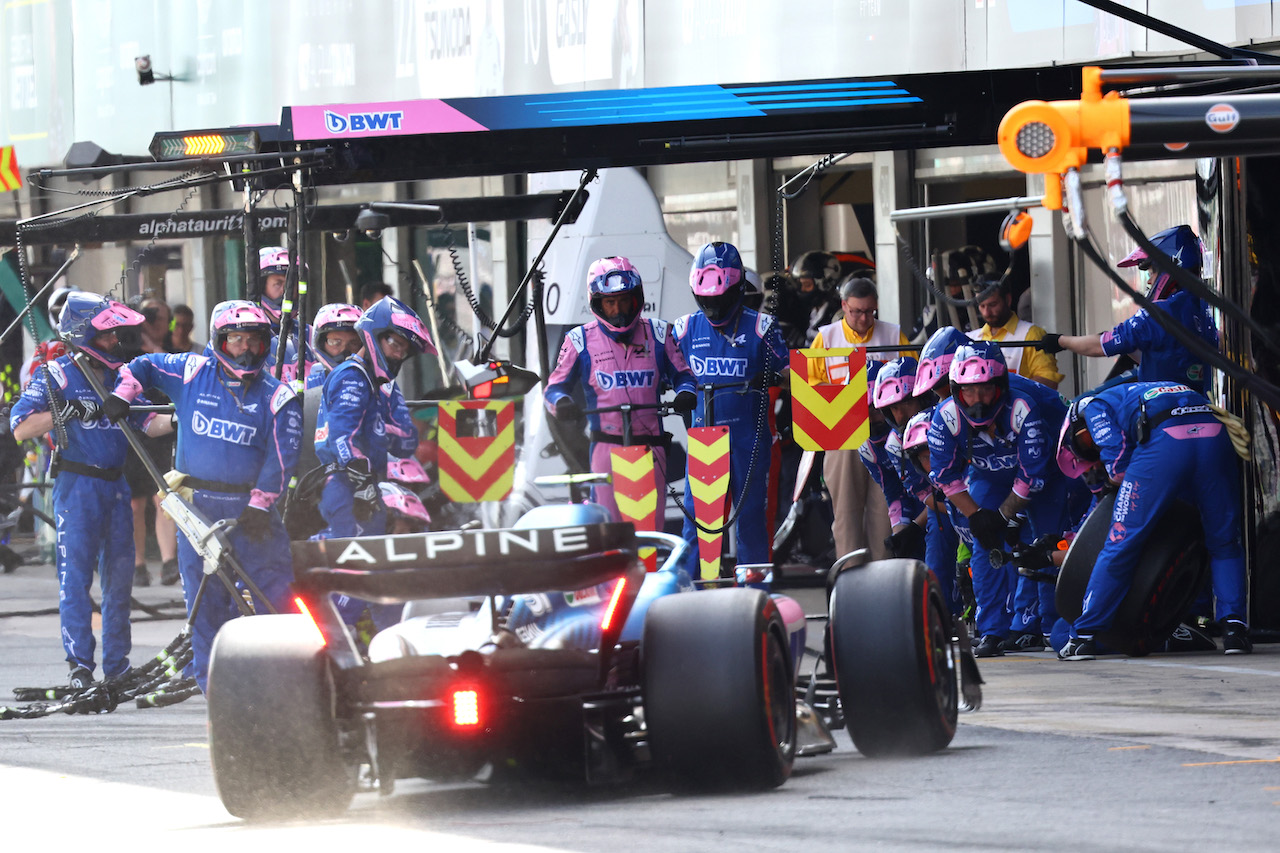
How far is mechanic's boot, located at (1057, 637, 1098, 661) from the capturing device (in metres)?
11.0

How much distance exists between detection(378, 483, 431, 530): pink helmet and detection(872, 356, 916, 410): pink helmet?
255 centimetres

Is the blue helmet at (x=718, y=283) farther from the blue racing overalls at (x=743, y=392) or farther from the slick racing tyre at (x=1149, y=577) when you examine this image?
the slick racing tyre at (x=1149, y=577)

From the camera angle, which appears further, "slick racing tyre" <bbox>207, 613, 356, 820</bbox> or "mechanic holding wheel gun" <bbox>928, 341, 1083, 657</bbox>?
"mechanic holding wheel gun" <bbox>928, 341, 1083, 657</bbox>

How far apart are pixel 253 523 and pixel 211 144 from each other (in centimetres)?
189

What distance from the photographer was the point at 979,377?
11.1 m

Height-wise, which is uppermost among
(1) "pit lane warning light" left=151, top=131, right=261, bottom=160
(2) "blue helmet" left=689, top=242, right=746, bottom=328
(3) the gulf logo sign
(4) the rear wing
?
(1) "pit lane warning light" left=151, top=131, right=261, bottom=160

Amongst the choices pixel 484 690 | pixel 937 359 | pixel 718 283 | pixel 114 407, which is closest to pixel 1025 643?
pixel 937 359

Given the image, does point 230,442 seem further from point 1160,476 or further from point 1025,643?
point 1160,476

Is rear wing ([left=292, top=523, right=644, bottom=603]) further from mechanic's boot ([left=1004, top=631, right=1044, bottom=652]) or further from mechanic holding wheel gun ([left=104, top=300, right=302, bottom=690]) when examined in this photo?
mechanic's boot ([left=1004, top=631, right=1044, bottom=652])

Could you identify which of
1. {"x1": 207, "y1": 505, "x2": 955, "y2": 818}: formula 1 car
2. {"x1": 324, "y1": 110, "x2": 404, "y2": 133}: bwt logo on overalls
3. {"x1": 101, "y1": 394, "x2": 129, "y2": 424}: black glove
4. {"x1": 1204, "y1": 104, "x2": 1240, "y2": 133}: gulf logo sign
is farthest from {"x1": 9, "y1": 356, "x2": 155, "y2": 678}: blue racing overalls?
{"x1": 1204, "y1": 104, "x2": 1240, "y2": 133}: gulf logo sign

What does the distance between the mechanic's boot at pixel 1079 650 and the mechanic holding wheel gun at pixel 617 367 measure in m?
2.40

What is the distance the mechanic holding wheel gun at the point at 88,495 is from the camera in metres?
11.1

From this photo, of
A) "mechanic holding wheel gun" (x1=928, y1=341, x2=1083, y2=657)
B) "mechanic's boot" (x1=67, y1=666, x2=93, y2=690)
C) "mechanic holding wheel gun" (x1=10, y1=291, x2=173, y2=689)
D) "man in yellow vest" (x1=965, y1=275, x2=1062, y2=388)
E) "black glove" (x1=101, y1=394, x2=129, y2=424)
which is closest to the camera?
"black glove" (x1=101, y1=394, x2=129, y2=424)

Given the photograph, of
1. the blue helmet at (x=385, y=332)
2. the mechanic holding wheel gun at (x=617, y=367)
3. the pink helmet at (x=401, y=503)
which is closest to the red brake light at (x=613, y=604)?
the pink helmet at (x=401, y=503)
